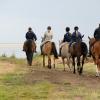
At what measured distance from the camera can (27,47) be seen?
35781 mm

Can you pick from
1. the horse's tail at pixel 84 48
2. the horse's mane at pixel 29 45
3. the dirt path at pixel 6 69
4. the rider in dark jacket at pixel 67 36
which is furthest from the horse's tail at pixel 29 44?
the horse's tail at pixel 84 48

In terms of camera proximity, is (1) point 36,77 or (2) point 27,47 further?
Result: (2) point 27,47

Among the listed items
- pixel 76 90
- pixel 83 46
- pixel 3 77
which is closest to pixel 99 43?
pixel 83 46

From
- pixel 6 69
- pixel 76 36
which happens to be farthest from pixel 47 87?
pixel 6 69

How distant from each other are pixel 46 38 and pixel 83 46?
18.0 ft

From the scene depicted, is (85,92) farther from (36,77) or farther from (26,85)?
(36,77)

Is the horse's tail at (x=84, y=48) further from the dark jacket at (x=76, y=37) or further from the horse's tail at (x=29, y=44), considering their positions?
the horse's tail at (x=29, y=44)

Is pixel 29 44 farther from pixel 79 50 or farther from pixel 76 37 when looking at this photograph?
pixel 79 50

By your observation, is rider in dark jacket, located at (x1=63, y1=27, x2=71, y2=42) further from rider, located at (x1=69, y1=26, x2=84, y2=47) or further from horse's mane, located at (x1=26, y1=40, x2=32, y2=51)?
horse's mane, located at (x1=26, y1=40, x2=32, y2=51)

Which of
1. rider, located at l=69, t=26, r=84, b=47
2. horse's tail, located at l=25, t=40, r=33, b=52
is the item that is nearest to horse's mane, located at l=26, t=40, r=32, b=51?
horse's tail, located at l=25, t=40, r=33, b=52

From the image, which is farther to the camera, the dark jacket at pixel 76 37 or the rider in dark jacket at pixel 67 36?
the rider in dark jacket at pixel 67 36

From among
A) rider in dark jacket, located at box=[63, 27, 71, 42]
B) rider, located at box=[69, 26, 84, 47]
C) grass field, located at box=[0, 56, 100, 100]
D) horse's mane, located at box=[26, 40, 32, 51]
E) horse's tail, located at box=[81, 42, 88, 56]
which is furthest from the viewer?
horse's mane, located at box=[26, 40, 32, 51]

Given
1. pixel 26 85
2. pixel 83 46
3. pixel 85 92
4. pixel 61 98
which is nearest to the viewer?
pixel 61 98

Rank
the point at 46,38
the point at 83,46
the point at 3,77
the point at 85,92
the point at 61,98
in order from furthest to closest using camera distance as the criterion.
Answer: the point at 46,38, the point at 83,46, the point at 3,77, the point at 85,92, the point at 61,98
